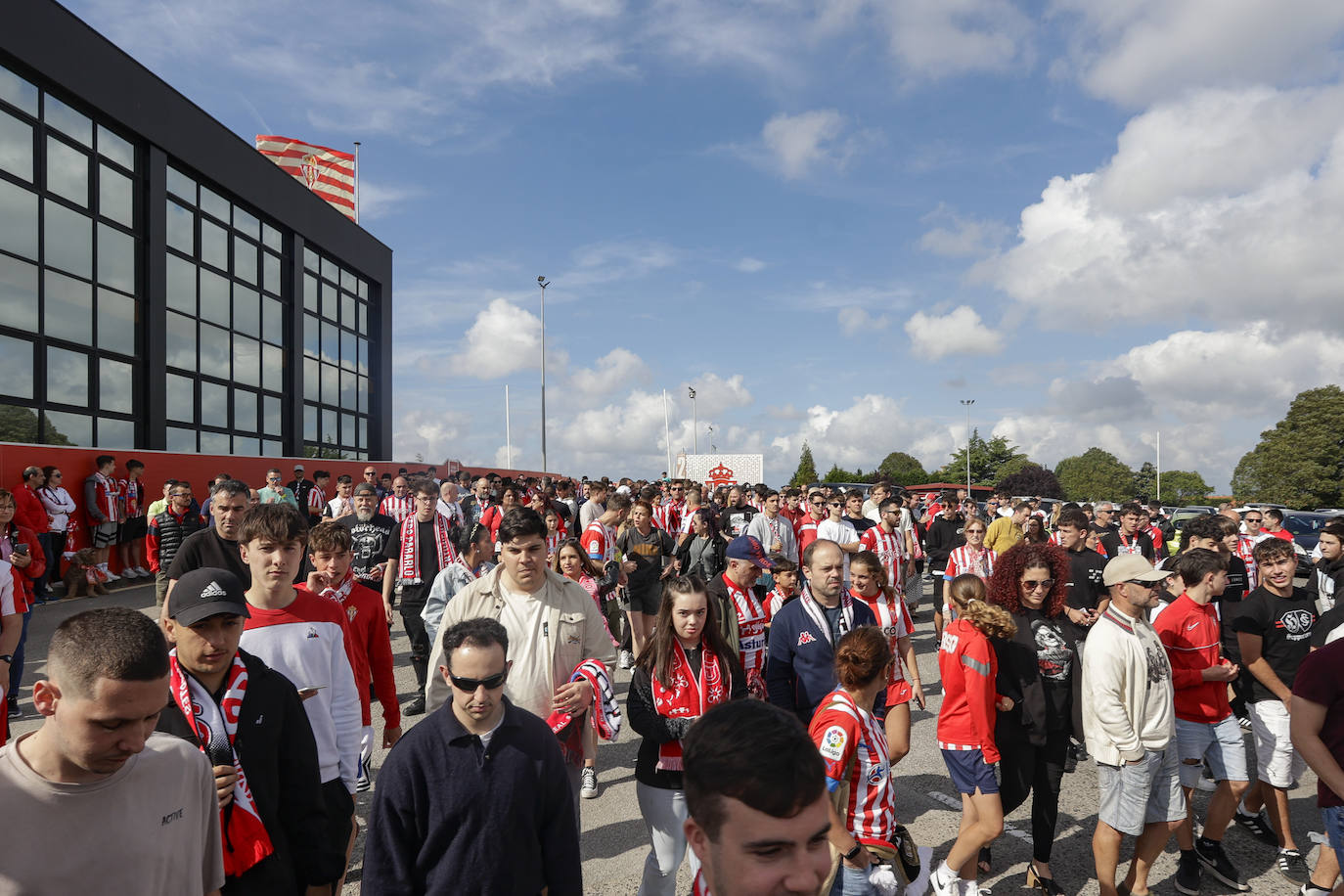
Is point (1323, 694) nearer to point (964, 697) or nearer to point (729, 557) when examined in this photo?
point (964, 697)

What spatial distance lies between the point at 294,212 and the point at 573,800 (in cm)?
2728

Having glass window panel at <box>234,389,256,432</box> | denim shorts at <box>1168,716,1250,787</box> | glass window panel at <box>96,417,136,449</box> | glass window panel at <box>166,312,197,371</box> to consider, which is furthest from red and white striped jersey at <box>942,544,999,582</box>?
glass window panel at <box>234,389,256,432</box>

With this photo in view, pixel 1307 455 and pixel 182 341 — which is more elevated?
pixel 182 341

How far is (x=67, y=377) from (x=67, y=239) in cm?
290

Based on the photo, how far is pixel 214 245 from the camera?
21609 millimetres

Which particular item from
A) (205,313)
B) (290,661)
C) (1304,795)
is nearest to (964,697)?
(290,661)

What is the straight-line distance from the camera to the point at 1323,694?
330 centimetres

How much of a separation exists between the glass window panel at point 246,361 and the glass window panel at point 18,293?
680 centimetres

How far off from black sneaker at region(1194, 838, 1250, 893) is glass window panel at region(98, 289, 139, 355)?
2083cm

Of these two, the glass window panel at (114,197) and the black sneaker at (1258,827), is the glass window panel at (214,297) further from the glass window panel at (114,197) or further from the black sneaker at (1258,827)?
the black sneaker at (1258,827)

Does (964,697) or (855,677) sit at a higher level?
(855,677)

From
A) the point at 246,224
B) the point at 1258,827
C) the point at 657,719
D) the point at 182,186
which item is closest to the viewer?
the point at 657,719

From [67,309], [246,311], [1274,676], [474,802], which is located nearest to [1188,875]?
[1274,676]

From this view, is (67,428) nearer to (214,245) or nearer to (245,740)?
(214,245)
